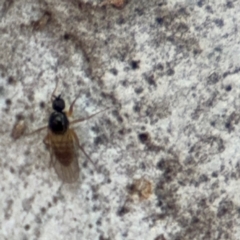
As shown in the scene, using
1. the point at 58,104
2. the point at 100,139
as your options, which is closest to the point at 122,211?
the point at 100,139

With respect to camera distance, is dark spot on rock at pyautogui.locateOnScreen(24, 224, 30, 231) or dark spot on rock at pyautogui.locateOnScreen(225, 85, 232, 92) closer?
dark spot on rock at pyautogui.locateOnScreen(225, 85, 232, 92)

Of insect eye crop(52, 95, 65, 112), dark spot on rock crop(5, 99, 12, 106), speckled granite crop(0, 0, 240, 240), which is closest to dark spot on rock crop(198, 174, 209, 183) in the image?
speckled granite crop(0, 0, 240, 240)

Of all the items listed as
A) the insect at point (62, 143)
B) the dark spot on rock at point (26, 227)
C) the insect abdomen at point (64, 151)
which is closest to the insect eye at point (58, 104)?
the insect at point (62, 143)

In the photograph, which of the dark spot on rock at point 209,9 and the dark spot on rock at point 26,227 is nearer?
the dark spot on rock at point 209,9

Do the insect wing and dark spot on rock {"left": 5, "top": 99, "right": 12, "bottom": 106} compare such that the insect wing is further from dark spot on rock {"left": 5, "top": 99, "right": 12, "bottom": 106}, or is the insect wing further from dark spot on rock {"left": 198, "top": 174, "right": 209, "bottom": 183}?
dark spot on rock {"left": 198, "top": 174, "right": 209, "bottom": 183}

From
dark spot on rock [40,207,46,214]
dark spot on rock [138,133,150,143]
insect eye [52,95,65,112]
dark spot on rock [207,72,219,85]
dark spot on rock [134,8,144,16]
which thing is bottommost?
dark spot on rock [40,207,46,214]

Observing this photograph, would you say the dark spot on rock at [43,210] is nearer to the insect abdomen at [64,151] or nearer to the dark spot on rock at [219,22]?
the insect abdomen at [64,151]
